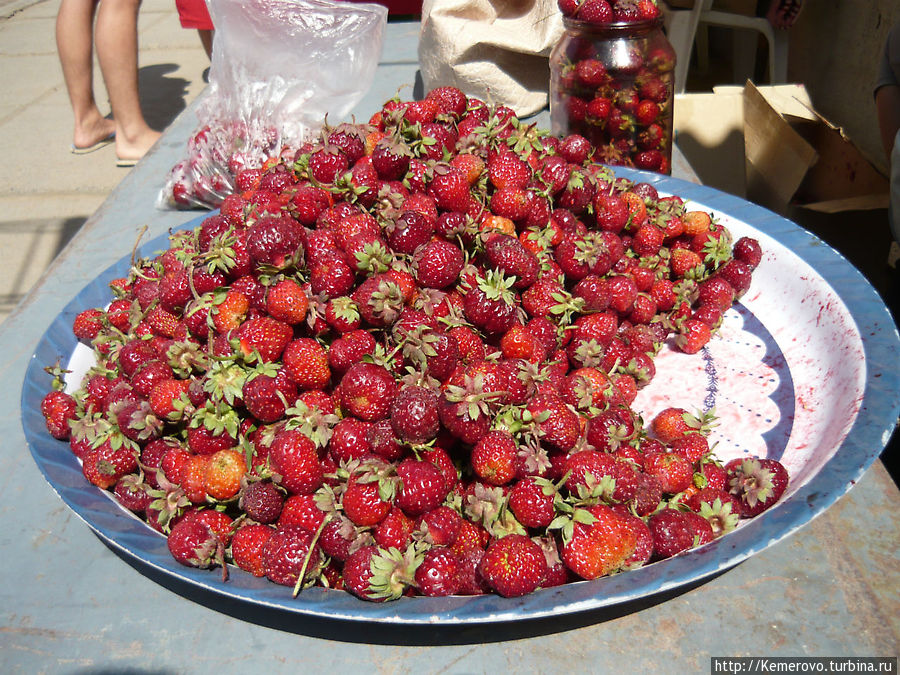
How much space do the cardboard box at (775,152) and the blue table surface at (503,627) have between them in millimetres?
1523

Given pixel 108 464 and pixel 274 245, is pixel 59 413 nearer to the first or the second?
pixel 108 464

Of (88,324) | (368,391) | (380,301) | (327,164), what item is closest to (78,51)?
(88,324)

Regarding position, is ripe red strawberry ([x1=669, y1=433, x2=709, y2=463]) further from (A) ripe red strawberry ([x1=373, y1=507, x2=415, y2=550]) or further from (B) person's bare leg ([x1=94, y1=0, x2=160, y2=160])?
(B) person's bare leg ([x1=94, y1=0, x2=160, y2=160])

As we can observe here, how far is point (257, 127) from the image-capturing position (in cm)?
241

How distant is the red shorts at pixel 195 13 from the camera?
4.04 m

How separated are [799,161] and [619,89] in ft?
2.68

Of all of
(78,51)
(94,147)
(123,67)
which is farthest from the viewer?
(94,147)

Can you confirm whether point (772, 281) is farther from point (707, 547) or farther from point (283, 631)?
point (283, 631)

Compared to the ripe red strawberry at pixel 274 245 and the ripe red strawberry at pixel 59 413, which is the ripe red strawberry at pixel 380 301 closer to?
the ripe red strawberry at pixel 274 245

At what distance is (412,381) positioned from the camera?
103cm

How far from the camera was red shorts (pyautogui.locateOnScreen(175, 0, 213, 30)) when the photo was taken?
13.3 ft

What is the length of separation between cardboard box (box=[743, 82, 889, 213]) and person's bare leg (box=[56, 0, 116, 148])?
3.58 metres

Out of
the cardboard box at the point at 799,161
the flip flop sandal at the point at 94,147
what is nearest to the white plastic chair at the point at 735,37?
the cardboard box at the point at 799,161

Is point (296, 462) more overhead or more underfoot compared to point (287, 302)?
more underfoot
